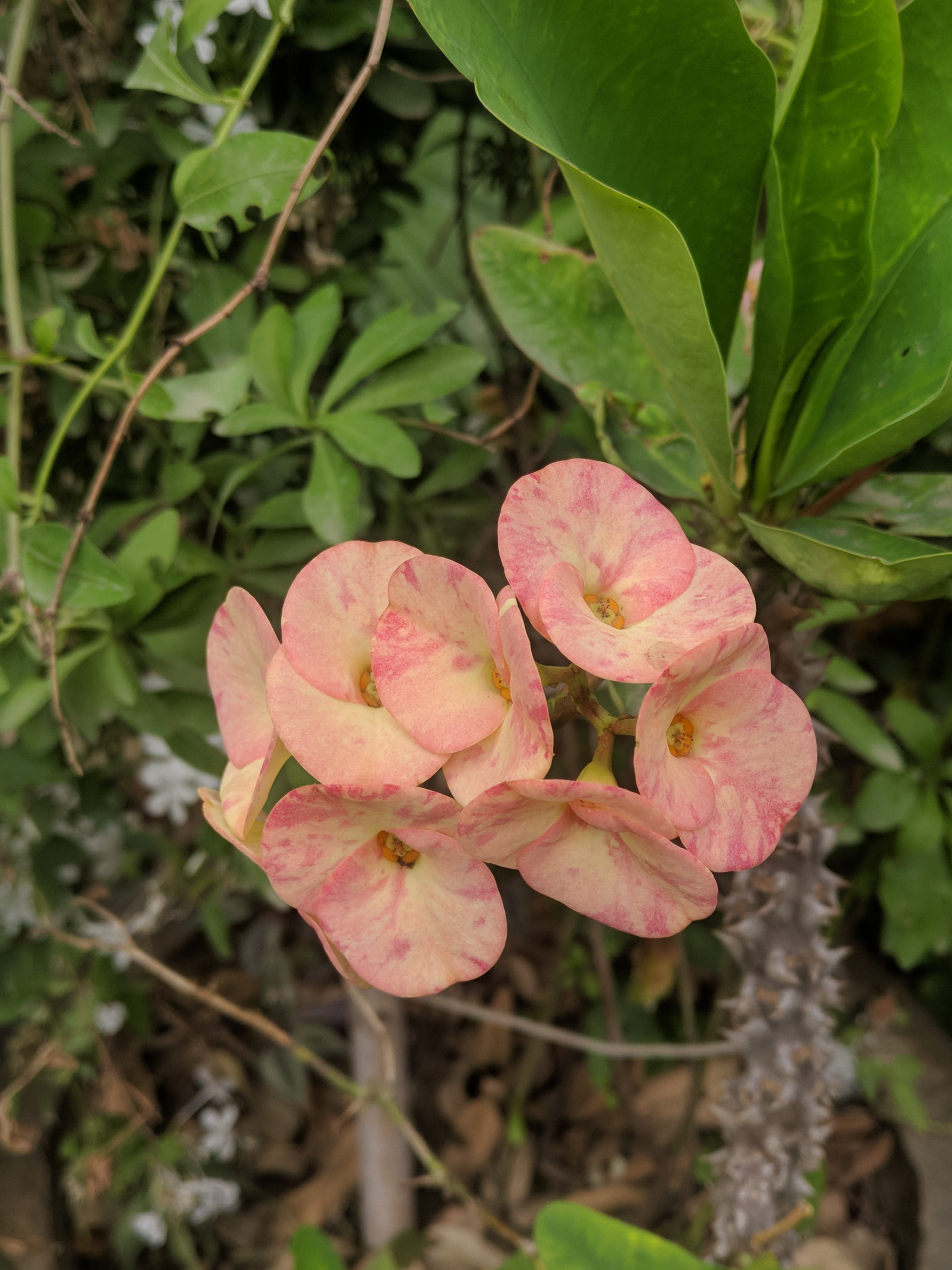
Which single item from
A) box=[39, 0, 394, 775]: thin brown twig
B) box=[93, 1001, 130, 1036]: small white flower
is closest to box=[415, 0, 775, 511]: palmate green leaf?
box=[39, 0, 394, 775]: thin brown twig

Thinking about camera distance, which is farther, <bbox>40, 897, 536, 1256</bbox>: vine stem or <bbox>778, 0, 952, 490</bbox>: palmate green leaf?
→ <bbox>40, 897, 536, 1256</bbox>: vine stem

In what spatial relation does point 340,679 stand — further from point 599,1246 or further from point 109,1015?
point 109,1015

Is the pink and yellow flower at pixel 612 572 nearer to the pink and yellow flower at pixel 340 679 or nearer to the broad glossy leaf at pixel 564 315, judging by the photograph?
the pink and yellow flower at pixel 340 679

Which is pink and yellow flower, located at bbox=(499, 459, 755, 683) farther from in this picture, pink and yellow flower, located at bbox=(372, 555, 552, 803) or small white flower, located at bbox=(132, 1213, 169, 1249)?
small white flower, located at bbox=(132, 1213, 169, 1249)

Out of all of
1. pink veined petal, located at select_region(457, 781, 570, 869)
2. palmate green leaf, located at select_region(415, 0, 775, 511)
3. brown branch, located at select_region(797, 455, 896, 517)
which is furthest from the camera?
brown branch, located at select_region(797, 455, 896, 517)

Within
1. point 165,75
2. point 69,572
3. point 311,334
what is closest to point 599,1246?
point 69,572

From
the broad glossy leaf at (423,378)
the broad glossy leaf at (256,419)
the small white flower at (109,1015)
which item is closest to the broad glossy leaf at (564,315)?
the broad glossy leaf at (423,378)
